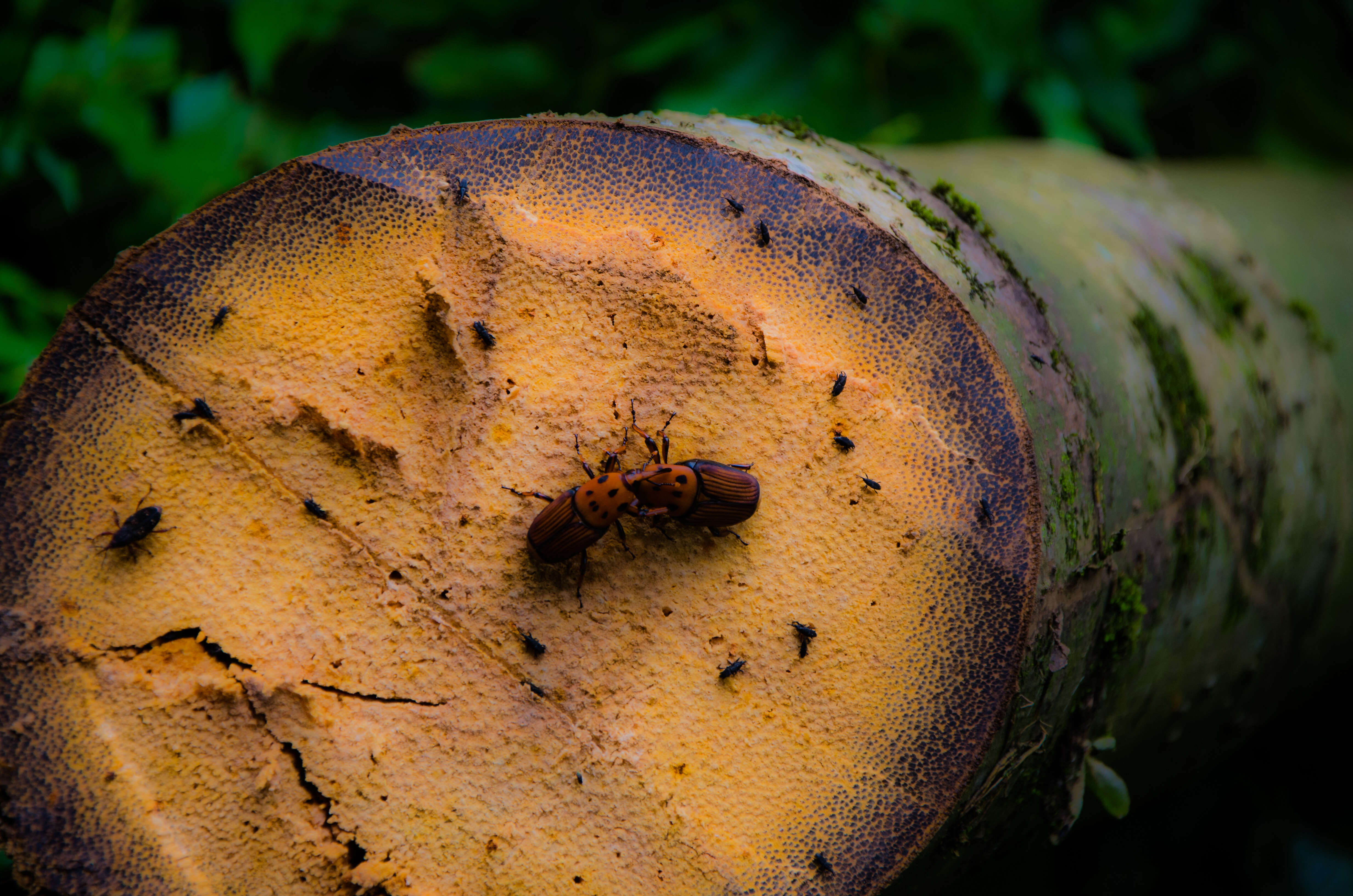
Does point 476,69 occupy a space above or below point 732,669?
above

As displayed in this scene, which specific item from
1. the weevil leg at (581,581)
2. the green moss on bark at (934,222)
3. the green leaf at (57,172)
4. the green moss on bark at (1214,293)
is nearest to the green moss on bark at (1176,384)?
the green moss on bark at (1214,293)

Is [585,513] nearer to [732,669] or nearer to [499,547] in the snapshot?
[499,547]

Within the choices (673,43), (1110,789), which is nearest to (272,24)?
(673,43)

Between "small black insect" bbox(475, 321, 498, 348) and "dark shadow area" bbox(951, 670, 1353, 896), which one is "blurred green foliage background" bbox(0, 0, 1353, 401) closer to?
"small black insect" bbox(475, 321, 498, 348)

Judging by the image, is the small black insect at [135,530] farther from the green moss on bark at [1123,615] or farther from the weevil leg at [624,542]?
the green moss on bark at [1123,615]

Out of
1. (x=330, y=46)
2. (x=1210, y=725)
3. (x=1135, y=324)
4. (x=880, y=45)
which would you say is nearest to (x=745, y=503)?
(x=1135, y=324)

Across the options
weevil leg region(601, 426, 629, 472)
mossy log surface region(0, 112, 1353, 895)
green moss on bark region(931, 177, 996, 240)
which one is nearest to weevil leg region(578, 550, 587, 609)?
mossy log surface region(0, 112, 1353, 895)

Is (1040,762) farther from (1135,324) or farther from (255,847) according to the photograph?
(255,847)
